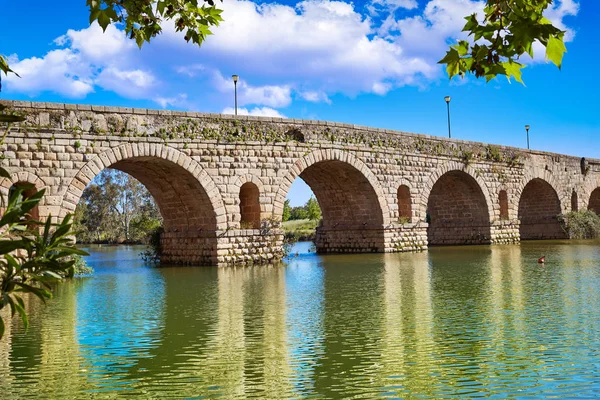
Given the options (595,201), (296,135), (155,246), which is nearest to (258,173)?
(296,135)

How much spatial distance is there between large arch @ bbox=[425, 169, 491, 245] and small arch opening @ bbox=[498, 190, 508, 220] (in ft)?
4.33

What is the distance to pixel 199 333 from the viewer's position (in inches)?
260

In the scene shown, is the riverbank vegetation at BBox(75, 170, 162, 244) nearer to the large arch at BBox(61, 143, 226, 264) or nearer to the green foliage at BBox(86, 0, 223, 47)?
the large arch at BBox(61, 143, 226, 264)

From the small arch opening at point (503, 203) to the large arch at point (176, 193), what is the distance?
13.6m

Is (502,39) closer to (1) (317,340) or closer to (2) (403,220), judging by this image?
(1) (317,340)

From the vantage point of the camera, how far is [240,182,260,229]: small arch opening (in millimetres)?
16469

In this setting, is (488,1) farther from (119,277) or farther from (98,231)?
(98,231)

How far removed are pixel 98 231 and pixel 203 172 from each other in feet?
112

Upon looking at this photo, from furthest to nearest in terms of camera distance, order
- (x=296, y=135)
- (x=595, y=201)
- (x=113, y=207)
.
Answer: (x=113, y=207), (x=595, y=201), (x=296, y=135)

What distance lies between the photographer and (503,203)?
24859mm

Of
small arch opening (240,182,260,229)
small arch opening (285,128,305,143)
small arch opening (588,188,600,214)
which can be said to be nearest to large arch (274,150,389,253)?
small arch opening (285,128,305,143)

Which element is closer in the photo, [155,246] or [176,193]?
[176,193]

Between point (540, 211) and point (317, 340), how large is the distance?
82.6ft

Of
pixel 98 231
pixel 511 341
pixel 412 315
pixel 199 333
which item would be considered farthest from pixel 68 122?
pixel 98 231
